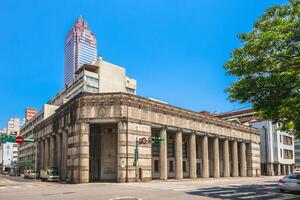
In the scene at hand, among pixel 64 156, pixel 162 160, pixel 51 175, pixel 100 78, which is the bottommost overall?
pixel 51 175

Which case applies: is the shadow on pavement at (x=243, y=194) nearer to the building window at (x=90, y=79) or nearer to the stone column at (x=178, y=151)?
the stone column at (x=178, y=151)

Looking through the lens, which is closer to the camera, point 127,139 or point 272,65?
point 272,65

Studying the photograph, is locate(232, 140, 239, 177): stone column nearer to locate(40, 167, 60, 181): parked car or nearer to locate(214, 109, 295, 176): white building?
locate(214, 109, 295, 176): white building

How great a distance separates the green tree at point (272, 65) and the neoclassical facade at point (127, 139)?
87.9 feet

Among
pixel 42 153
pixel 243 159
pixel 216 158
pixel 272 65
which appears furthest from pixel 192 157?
pixel 272 65

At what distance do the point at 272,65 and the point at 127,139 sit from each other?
2864 cm

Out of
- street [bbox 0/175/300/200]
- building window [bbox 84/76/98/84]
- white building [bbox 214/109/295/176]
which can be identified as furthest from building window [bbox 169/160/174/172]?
building window [bbox 84/76/98/84]

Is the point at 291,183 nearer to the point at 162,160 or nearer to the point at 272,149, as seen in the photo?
the point at 162,160

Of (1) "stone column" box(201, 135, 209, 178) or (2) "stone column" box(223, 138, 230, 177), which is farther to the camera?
(2) "stone column" box(223, 138, 230, 177)

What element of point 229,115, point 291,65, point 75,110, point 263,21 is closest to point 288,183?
point 291,65

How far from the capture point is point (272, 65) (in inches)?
927

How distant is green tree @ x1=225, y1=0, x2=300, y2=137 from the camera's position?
2183cm

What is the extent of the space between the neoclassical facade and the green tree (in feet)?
87.9

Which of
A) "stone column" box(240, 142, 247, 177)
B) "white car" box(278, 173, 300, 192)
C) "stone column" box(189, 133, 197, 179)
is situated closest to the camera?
"white car" box(278, 173, 300, 192)
